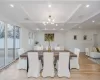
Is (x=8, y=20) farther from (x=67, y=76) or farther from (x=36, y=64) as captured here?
(x=67, y=76)

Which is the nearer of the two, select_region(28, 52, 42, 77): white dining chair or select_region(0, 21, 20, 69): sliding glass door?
select_region(28, 52, 42, 77): white dining chair

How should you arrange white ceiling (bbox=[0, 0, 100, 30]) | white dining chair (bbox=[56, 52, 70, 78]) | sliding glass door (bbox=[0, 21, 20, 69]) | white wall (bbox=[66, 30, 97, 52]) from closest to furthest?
white ceiling (bbox=[0, 0, 100, 30]) < white dining chair (bbox=[56, 52, 70, 78]) < sliding glass door (bbox=[0, 21, 20, 69]) < white wall (bbox=[66, 30, 97, 52])

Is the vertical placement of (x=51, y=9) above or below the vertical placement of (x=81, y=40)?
above

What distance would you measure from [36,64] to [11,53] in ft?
13.6

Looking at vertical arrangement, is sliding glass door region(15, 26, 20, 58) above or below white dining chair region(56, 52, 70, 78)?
above

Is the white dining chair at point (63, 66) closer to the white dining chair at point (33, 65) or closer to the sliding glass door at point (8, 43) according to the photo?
the white dining chair at point (33, 65)

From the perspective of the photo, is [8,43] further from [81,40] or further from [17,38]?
[81,40]

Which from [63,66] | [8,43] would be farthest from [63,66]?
[8,43]

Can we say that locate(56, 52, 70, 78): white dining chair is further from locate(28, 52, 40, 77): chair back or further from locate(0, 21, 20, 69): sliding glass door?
locate(0, 21, 20, 69): sliding glass door

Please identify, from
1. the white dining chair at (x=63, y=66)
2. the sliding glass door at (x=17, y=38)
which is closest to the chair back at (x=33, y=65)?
the white dining chair at (x=63, y=66)

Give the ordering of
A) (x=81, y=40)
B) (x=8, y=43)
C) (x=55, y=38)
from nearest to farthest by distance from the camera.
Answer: (x=8, y=43)
(x=81, y=40)
(x=55, y=38)

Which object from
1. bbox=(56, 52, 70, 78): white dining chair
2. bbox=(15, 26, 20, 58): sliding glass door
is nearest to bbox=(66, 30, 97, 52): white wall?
bbox=(15, 26, 20, 58): sliding glass door

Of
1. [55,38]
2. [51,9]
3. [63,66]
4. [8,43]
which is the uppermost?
[51,9]

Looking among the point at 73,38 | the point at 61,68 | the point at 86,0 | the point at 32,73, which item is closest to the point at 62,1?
the point at 86,0
